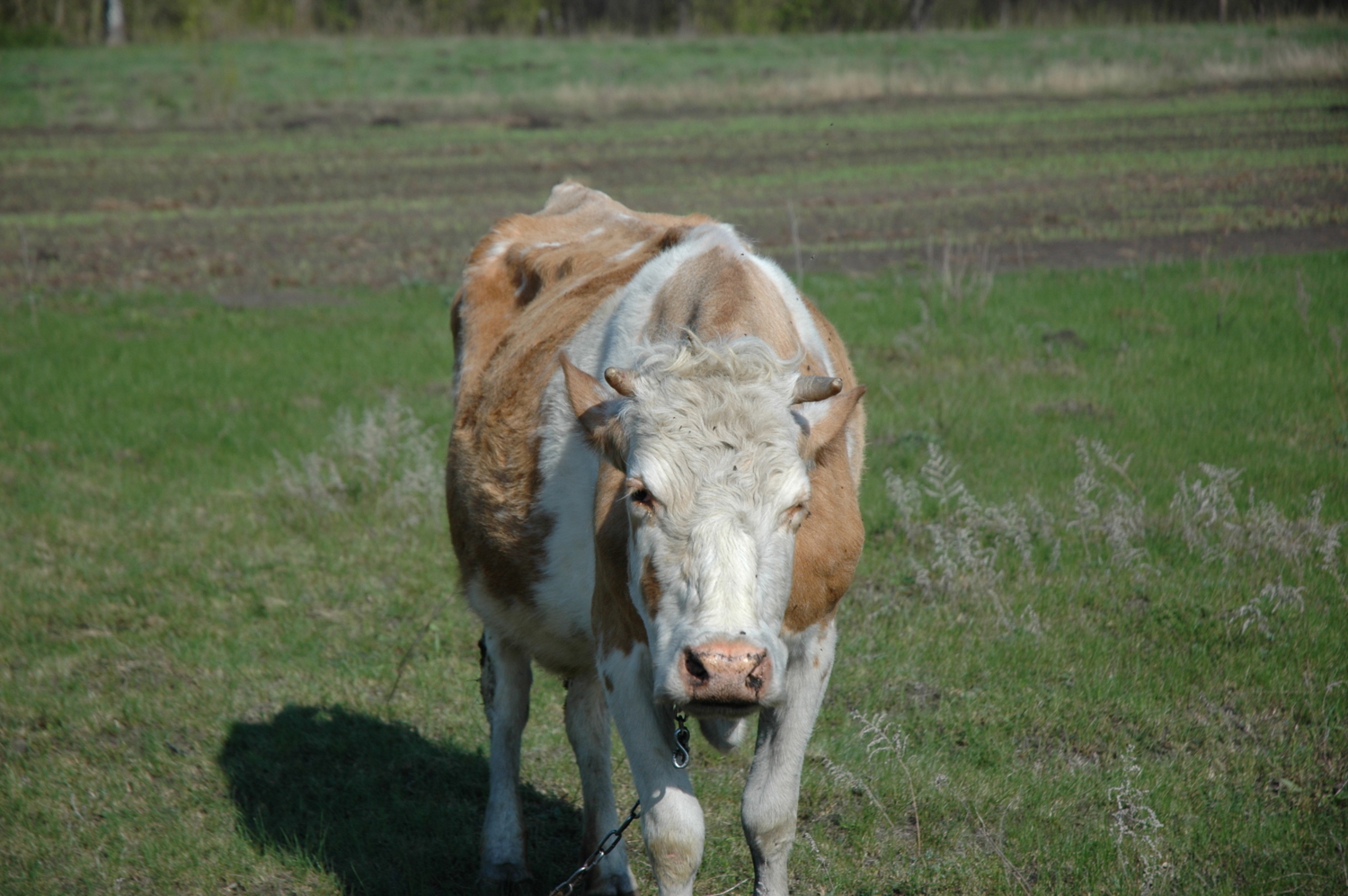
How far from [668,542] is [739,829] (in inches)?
75.3

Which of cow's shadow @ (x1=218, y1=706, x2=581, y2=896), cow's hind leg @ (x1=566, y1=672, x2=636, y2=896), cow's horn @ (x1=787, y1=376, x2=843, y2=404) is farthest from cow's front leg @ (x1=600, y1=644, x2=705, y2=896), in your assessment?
cow's shadow @ (x1=218, y1=706, x2=581, y2=896)

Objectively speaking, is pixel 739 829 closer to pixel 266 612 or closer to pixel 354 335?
pixel 266 612

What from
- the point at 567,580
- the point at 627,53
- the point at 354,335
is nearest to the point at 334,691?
the point at 567,580

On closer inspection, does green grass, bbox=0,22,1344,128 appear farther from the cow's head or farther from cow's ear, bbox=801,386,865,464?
the cow's head

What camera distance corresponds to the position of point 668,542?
3248 millimetres

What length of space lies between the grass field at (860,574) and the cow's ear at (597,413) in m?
1.62

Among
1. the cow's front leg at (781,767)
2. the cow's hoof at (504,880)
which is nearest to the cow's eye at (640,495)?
the cow's front leg at (781,767)

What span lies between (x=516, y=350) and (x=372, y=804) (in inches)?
81.3

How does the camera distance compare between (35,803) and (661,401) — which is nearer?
(661,401)

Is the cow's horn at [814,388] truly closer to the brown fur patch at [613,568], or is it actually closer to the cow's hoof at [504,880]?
the brown fur patch at [613,568]

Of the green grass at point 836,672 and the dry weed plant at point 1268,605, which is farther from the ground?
the dry weed plant at point 1268,605

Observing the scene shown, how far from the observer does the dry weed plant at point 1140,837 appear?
3.97 metres

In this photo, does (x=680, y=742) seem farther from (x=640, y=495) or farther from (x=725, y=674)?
(x=640, y=495)

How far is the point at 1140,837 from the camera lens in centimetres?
421
